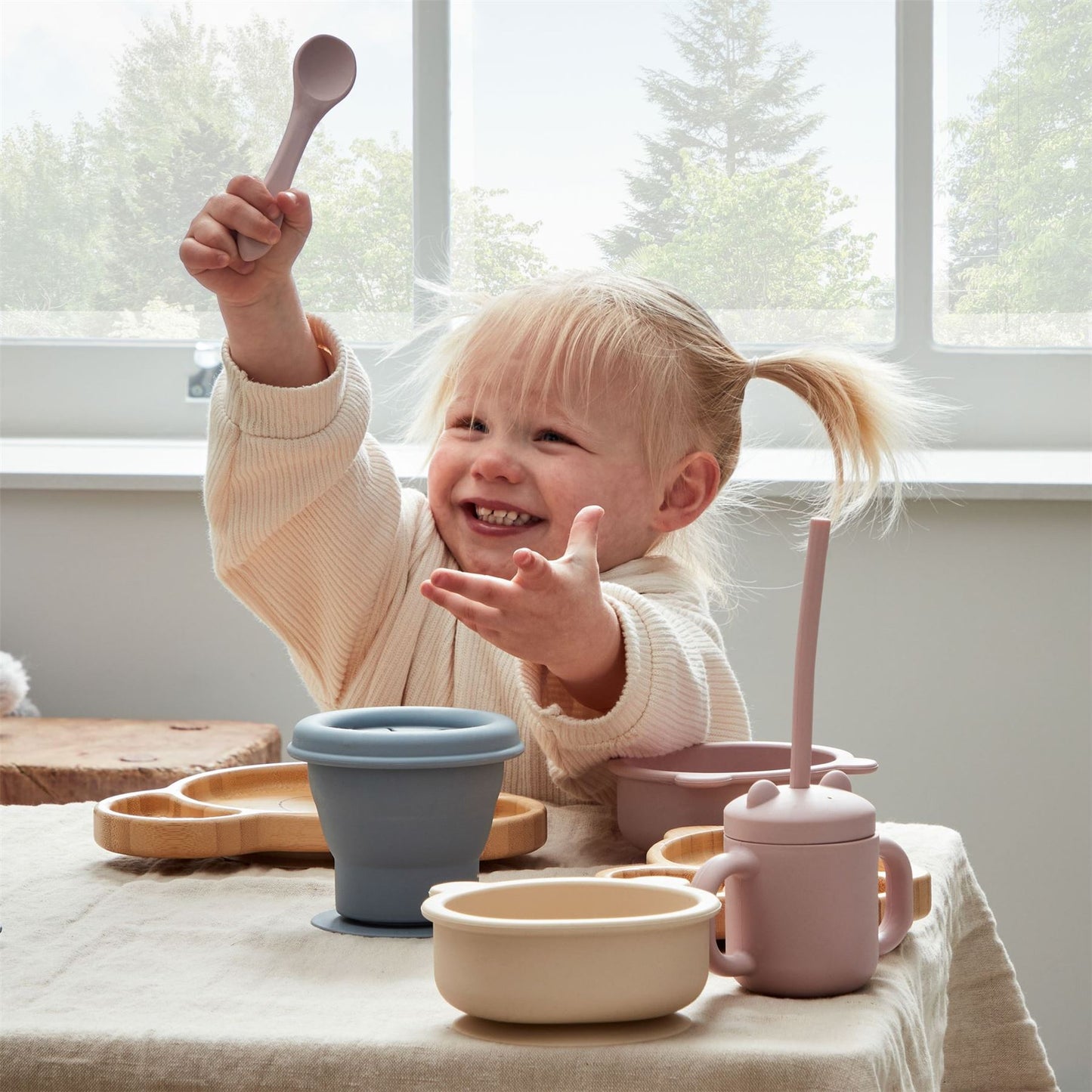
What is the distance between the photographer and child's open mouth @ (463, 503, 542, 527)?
997mm

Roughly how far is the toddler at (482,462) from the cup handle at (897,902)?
0.26m

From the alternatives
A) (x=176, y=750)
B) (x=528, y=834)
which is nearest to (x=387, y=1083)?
(x=528, y=834)

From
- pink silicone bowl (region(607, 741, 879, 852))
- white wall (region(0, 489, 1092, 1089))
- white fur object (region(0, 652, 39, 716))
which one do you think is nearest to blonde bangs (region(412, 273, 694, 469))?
pink silicone bowl (region(607, 741, 879, 852))

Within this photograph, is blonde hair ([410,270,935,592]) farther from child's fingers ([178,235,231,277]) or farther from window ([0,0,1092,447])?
window ([0,0,1092,447])

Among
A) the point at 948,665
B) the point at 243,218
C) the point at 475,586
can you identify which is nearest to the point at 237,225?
the point at 243,218

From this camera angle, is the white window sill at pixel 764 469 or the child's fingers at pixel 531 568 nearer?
the child's fingers at pixel 531 568

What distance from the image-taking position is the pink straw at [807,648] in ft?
1.76

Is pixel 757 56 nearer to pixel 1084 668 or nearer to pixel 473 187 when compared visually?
pixel 473 187

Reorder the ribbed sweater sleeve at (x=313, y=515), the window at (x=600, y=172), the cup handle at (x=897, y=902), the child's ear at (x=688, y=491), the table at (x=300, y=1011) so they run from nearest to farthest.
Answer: the table at (x=300, y=1011) → the cup handle at (x=897, y=902) → the ribbed sweater sleeve at (x=313, y=515) → the child's ear at (x=688, y=491) → the window at (x=600, y=172)

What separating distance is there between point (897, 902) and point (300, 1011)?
246mm

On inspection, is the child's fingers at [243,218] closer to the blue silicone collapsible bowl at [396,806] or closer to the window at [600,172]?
the blue silicone collapsible bowl at [396,806]

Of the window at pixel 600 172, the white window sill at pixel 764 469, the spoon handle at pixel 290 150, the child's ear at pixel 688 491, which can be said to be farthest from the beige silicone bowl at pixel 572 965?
the window at pixel 600 172

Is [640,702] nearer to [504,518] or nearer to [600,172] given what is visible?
[504,518]

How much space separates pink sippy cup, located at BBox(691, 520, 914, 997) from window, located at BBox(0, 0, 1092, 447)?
4.92 feet
